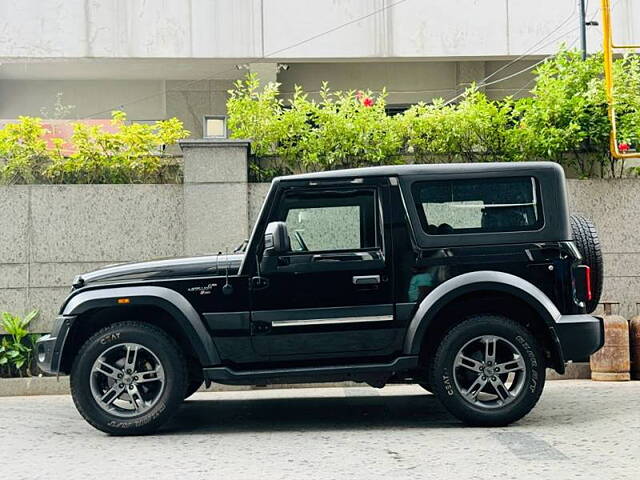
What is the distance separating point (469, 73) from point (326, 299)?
54.8 ft

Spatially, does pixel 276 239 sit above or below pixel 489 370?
above

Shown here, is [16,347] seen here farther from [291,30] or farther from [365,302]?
[291,30]

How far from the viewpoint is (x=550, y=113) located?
39.6 ft

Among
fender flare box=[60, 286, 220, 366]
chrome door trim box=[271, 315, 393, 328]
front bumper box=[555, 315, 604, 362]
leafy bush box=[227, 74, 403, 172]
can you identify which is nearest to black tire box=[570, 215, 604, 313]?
front bumper box=[555, 315, 604, 362]

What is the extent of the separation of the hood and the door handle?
94cm

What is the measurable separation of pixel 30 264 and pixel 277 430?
4763 mm

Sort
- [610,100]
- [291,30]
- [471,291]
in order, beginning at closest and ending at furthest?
[471,291] < [610,100] < [291,30]

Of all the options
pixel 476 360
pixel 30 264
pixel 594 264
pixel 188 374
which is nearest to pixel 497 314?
pixel 476 360

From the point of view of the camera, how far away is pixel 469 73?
23.8 metres

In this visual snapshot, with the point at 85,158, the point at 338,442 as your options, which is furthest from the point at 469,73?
the point at 338,442

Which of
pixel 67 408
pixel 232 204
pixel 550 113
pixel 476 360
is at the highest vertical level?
pixel 550 113

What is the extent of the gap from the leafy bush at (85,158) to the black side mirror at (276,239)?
465cm

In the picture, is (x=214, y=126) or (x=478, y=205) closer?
(x=478, y=205)

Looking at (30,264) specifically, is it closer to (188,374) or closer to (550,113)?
(188,374)
